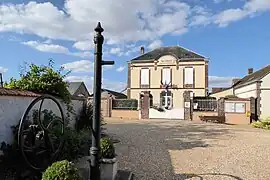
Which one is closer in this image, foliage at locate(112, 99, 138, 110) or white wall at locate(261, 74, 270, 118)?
white wall at locate(261, 74, 270, 118)

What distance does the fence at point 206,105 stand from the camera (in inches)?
938

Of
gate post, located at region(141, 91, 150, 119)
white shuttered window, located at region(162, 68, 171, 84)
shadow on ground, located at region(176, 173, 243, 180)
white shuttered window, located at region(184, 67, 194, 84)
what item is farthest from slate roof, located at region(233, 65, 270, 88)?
shadow on ground, located at region(176, 173, 243, 180)

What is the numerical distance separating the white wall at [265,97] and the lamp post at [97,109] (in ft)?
72.7

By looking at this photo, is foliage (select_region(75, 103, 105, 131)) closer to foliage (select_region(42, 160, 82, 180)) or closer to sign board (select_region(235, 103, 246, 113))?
foliage (select_region(42, 160, 82, 180))

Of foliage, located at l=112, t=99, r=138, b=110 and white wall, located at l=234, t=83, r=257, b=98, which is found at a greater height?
white wall, located at l=234, t=83, r=257, b=98

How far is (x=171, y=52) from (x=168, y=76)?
11.6 feet

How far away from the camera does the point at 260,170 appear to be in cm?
631

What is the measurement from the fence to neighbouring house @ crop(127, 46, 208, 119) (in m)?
10.1

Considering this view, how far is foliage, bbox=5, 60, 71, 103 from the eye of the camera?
6.16 metres

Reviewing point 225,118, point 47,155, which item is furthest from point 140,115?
point 47,155

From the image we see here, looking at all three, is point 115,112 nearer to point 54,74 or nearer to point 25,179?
point 54,74

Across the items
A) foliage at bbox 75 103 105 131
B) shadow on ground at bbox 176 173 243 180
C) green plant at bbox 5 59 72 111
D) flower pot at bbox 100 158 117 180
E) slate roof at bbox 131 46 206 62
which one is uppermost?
slate roof at bbox 131 46 206 62

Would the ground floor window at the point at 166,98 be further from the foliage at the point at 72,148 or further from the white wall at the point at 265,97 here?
the foliage at the point at 72,148

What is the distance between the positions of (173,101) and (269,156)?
27358 millimetres
